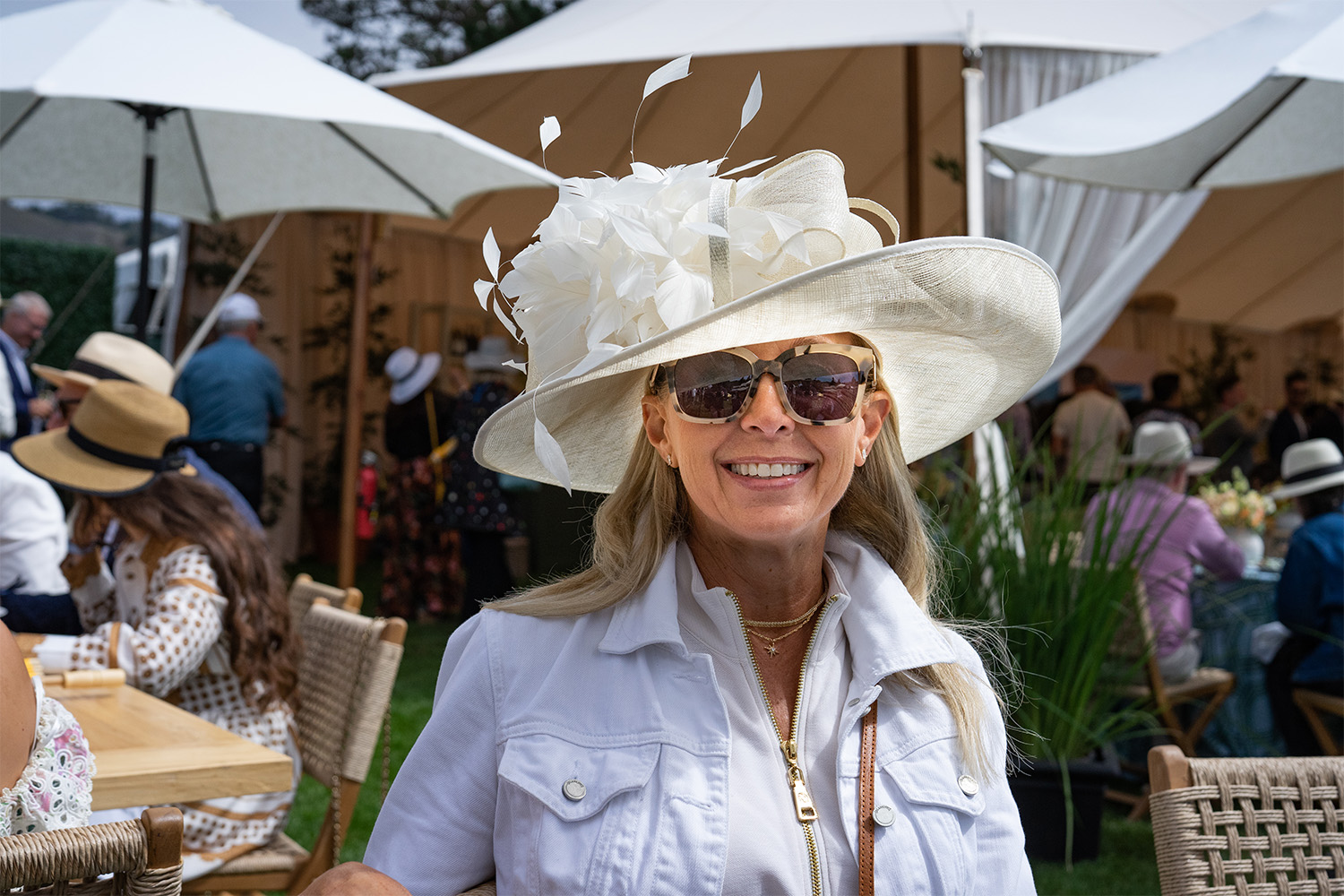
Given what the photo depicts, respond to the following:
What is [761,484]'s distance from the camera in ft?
4.98

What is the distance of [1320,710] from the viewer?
163 inches

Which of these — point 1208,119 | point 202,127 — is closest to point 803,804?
point 1208,119

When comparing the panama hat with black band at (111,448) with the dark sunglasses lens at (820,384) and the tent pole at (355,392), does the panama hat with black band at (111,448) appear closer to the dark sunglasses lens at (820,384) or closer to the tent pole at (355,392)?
the dark sunglasses lens at (820,384)

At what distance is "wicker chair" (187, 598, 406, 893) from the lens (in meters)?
2.55

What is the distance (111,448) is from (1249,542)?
456 centimetres

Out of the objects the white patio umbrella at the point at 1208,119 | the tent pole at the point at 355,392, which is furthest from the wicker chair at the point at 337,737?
the tent pole at the point at 355,392

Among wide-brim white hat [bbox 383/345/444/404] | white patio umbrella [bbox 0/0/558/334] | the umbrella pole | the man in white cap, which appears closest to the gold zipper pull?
white patio umbrella [bbox 0/0/558/334]

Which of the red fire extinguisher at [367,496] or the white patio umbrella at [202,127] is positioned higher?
the white patio umbrella at [202,127]

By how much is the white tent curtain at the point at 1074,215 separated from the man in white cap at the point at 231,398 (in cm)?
430

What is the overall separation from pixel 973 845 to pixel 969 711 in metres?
0.17

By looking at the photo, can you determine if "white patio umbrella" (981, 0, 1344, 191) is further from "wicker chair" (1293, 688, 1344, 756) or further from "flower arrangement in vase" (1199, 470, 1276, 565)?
"wicker chair" (1293, 688, 1344, 756)

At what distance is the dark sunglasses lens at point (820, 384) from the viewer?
4.89 feet

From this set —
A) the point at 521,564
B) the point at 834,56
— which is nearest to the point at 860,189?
the point at 834,56

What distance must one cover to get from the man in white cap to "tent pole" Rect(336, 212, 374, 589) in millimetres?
871
